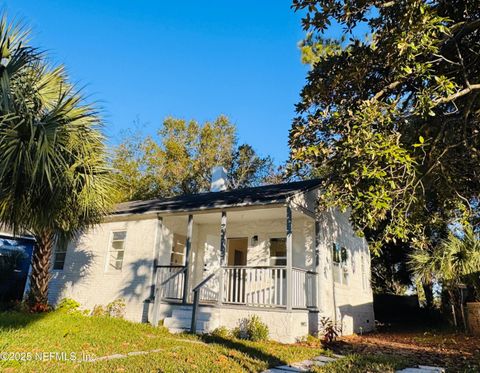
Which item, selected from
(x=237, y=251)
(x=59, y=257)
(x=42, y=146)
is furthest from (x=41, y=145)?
(x=59, y=257)

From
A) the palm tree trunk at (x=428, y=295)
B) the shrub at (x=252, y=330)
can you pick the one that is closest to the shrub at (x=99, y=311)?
the shrub at (x=252, y=330)

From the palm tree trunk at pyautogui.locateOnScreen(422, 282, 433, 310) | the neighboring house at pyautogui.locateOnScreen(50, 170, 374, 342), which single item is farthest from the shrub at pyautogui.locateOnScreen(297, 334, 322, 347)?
the palm tree trunk at pyautogui.locateOnScreen(422, 282, 433, 310)

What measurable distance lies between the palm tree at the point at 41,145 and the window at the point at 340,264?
7.84 m

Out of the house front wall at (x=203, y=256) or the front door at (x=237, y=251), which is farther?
the front door at (x=237, y=251)

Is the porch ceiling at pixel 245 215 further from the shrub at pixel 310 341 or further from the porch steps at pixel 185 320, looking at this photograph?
the shrub at pixel 310 341

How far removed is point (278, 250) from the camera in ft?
40.8

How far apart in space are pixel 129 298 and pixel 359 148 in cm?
967

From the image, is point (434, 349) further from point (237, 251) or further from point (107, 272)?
point (107, 272)

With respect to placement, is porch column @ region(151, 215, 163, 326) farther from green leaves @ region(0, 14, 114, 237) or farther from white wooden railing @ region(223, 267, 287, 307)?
green leaves @ region(0, 14, 114, 237)

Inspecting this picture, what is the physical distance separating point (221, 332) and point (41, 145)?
6.48 metres

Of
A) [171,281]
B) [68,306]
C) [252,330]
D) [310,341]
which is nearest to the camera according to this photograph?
[252,330]

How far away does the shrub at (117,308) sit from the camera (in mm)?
12281

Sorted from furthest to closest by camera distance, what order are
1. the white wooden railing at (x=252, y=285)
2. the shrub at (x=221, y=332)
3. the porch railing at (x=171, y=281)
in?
1. the porch railing at (x=171, y=281)
2. the white wooden railing at (x=252, y=285)
3. the shrub at (x=221, y=332)

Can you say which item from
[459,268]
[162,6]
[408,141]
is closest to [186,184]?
→ [162,6]
